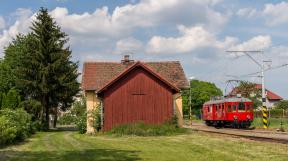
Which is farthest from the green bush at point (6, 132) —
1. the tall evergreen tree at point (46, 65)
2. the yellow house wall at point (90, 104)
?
the tall evergreen tree at point (46, 65)

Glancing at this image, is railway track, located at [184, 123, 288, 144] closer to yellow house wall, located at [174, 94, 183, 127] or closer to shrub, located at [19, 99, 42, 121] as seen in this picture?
yellow house wall, located at [174, 94, 183, 127]

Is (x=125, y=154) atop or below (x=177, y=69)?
below

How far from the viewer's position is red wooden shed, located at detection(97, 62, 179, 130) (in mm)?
34594

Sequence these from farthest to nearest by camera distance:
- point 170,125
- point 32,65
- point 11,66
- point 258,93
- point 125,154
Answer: point 258,93 < point 11,66 < point 32,65 < point 170,125 < point 125,154

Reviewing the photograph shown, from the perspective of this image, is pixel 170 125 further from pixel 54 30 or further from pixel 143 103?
pixel 54 30

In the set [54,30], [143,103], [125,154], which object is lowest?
[125,154]

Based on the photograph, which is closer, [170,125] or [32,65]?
[170,125]

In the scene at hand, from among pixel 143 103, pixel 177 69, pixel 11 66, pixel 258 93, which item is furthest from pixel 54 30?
pixel 258 93

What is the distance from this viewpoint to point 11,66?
57.1m

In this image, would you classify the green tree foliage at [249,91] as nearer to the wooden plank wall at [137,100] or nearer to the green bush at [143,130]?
the wooden plank wall at [137,100]

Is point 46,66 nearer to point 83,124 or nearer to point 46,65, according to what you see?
point 46,65

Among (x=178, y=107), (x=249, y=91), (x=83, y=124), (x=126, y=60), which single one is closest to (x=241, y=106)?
(x=178, y=107)

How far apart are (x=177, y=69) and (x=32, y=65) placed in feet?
52.6

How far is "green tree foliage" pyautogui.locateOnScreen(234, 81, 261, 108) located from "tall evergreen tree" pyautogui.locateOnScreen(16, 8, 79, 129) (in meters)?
46.2
